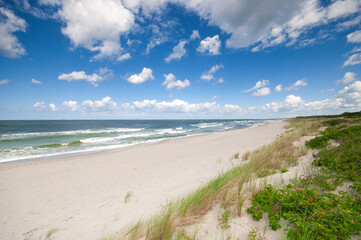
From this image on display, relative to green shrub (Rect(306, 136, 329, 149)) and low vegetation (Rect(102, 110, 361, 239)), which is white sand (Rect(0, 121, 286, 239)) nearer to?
low vegetation (Rect(102, 110, 361, 239))

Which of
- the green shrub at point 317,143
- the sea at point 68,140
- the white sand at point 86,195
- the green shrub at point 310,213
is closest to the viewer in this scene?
the green shrub at point 310,213

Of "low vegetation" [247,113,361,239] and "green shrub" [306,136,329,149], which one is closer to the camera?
"low vegetation" [247,113,361,239]

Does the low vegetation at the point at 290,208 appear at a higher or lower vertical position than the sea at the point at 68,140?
higher

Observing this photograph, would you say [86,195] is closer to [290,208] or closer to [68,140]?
[290,208]

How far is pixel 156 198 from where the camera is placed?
4820 mm

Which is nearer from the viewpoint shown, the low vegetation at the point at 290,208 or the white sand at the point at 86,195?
the low vegetation at the point at 290,208

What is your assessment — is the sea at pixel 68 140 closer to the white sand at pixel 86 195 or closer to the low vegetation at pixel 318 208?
the white sand at pixel 86 195

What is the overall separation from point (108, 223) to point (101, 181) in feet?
11.9

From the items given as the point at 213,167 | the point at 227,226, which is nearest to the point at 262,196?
the point at 227,226

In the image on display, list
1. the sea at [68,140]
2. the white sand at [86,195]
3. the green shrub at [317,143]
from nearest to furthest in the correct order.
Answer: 1. the white sand at [86,195]
2. the green shrub at [317,143]
3. the sea at [68,140]

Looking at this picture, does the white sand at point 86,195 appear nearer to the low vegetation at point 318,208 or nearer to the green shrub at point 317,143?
the low vegetation at point 318,208

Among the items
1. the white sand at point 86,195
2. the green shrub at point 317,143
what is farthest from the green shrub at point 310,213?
the green shrub at point 317,143

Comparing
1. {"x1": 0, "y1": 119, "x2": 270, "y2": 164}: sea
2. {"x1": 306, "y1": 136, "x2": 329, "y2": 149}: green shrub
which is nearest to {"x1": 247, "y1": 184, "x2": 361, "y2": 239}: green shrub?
{"x1": 306, "y1": 136, "x2": 329, "y2": 149}: green shrub

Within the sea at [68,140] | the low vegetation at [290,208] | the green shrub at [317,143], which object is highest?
the green shrub at [317,143]
